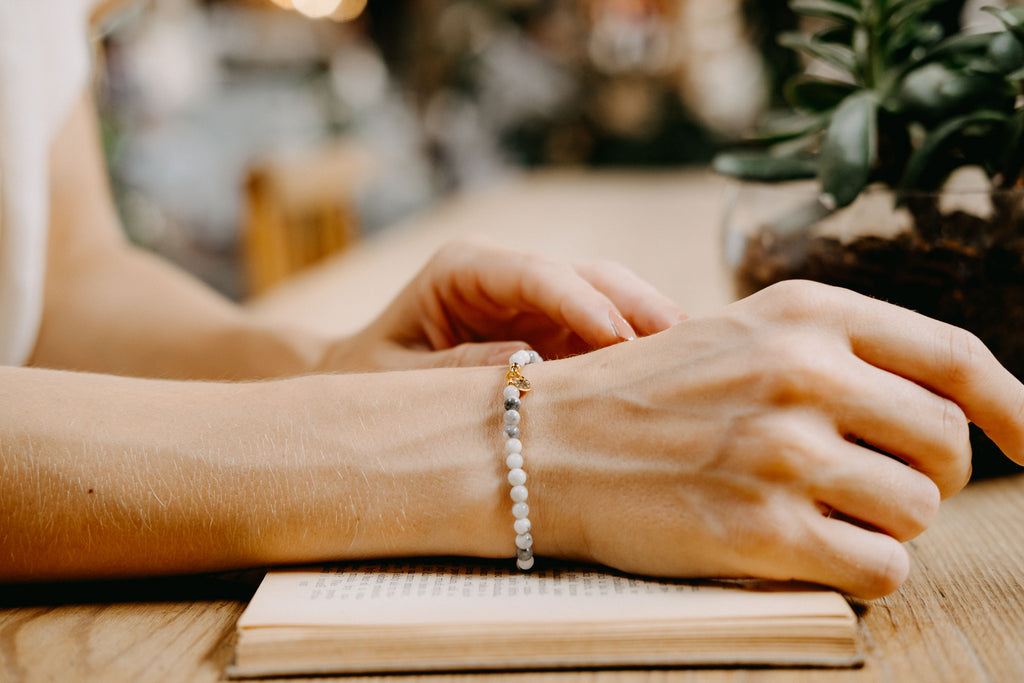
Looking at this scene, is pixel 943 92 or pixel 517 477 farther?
pixel 943 92

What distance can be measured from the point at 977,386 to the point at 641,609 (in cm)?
22

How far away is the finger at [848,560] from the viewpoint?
1.34 ft

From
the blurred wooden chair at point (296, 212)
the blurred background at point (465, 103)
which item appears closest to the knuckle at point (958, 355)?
the blurred wooden chair at point (296, 212)

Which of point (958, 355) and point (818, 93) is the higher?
point (818, 93)

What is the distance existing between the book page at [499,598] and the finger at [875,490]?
0.05 metres

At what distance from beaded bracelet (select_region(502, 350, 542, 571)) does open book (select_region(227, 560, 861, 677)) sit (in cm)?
5

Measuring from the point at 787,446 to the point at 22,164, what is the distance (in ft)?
2.56

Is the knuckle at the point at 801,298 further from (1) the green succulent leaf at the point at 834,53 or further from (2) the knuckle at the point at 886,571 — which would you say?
(1) the green succulent leaf at the point at 834,53

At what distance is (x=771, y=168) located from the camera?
667 mm

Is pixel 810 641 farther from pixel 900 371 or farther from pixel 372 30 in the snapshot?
pixel 372 30

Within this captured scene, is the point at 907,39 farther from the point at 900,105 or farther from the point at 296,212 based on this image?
the point at 296,212

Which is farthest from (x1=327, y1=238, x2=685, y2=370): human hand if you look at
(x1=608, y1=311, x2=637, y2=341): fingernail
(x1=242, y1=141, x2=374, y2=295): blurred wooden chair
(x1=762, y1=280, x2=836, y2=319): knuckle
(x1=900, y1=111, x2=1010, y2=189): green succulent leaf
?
(x1=242, y1=141, x2=374, y2=295): blurred wooden chair

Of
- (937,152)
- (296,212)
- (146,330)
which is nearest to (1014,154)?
(937,152)

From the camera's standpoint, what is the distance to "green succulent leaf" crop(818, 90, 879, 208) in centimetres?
57
